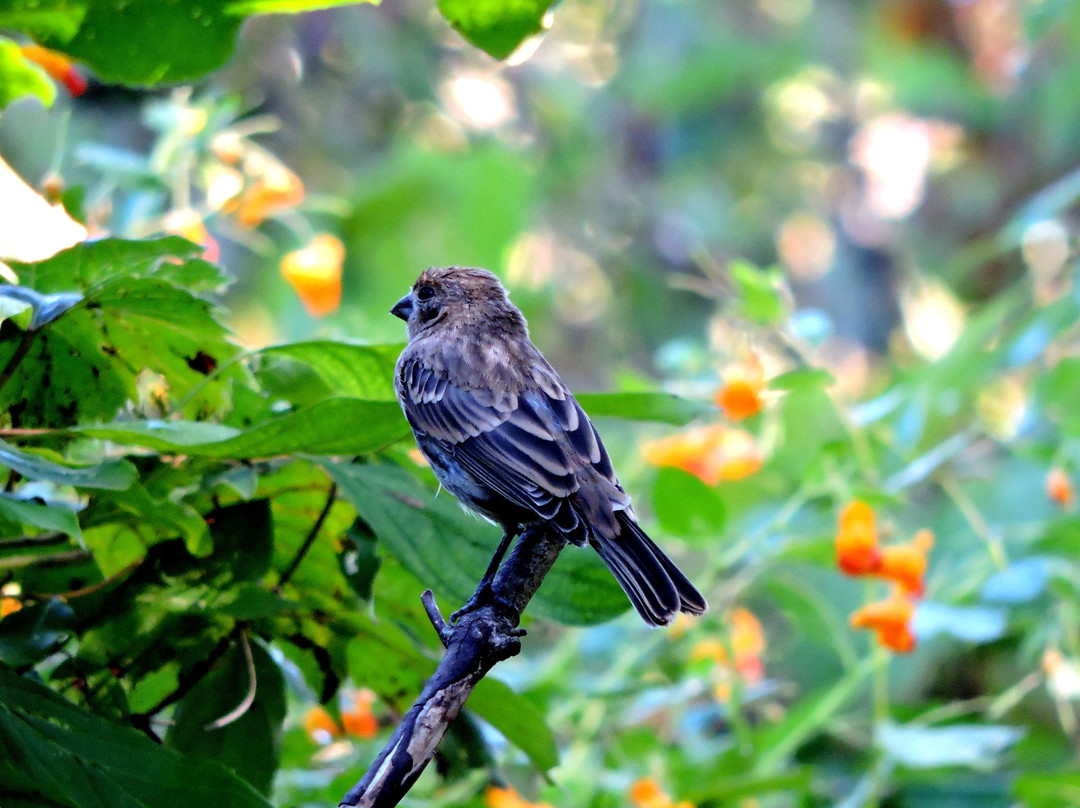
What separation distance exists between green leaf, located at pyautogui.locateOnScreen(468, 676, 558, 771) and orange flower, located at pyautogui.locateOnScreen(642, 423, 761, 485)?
1289 millimetres

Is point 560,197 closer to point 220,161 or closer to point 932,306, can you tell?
A: point 932,306

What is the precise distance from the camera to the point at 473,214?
4.27m

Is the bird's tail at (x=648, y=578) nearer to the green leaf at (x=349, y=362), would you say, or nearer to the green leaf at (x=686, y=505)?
the green leaf at (x=686, y=505)

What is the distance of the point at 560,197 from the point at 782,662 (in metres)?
4.00

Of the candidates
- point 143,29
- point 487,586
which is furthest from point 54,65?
point 487,586

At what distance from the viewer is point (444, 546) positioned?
5.79 ft

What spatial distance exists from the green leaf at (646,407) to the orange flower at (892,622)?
1.09 m

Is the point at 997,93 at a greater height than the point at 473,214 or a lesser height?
greater

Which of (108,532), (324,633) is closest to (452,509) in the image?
(324,633)

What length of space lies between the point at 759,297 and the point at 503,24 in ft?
4.99

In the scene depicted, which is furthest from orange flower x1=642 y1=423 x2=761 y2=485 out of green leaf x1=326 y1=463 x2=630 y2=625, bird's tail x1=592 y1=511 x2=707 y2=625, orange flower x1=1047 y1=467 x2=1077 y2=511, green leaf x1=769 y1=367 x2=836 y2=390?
green leaf x1=326 y1=463 x2=630 y2=625

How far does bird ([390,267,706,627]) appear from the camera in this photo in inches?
81.0

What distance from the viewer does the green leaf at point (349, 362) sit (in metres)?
1.73

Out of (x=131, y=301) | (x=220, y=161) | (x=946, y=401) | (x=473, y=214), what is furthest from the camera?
(x=473, y=214)
